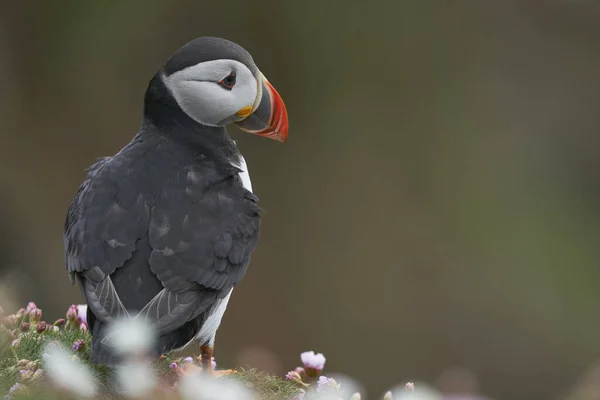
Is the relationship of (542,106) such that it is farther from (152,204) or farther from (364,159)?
(152,204)

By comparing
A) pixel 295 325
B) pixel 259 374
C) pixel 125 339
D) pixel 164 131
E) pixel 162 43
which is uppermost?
pixel 162 43

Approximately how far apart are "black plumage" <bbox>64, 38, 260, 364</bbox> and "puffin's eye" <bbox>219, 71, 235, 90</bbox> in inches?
3.1

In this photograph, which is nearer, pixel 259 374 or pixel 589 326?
pixel 259 374

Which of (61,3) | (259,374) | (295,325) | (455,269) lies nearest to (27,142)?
(61,3)

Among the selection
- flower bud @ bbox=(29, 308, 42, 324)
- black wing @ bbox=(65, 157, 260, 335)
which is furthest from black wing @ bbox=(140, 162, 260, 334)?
flower bud @ bbox=(29, 308, 42, 324)

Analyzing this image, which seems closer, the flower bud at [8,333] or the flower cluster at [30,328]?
the flower cluster at [30,328]

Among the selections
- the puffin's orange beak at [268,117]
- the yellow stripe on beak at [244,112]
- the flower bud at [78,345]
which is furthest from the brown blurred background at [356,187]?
the flower bud at [78,345]

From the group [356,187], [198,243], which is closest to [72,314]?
[198,243]

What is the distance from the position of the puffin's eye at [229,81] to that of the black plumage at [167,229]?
0.08m

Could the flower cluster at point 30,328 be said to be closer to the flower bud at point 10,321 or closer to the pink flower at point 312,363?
the flower bud at point 10,321

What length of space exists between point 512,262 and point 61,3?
4.60m

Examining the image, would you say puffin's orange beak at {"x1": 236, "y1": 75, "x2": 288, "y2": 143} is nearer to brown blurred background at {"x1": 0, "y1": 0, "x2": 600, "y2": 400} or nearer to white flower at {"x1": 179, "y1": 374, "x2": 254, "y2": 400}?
white flower at {"x1": 179, "y1": 374, "x2": 254, "y2": 400}

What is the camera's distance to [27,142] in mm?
9367

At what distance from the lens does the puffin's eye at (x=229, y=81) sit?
4191 mm
